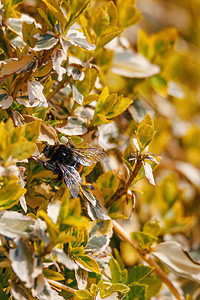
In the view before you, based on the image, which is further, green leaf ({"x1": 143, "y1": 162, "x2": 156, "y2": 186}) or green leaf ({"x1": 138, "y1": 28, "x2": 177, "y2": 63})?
green leaf ({"x1": 138, "y1": 28, "x2": 177, "y2": 63})

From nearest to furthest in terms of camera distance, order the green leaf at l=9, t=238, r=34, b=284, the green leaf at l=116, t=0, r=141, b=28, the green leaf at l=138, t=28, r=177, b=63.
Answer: the green leaf at l=9, t=238, r=34, b=284 → the green leaf at l=116, t=0, r=141, b=28 → the green leaf at l=138, t=28, r=177, b=63

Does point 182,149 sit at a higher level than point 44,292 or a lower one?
lower

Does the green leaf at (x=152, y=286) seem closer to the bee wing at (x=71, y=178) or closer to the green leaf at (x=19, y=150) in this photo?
the bee wing at (x=71, y=178)

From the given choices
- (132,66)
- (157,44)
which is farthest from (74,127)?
(157,44)

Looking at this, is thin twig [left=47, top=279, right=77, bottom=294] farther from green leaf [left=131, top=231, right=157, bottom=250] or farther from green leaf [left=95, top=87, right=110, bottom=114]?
green leaf [left=95, top=87, right=110, bottom=114]

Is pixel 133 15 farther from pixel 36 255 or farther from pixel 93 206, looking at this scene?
pixel 36 255

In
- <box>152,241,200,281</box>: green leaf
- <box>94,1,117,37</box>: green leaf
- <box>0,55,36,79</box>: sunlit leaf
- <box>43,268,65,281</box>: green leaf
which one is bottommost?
<box>152,241,200,281</box>: green leaf

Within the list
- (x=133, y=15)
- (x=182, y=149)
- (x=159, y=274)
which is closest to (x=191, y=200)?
(x=182, y=149)

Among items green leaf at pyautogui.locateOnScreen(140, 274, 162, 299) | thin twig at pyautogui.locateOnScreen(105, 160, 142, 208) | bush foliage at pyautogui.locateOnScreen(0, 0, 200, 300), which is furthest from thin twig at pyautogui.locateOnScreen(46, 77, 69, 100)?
green leaf at pyautogui.locateOnScreen(140, 274, 162, 299)
